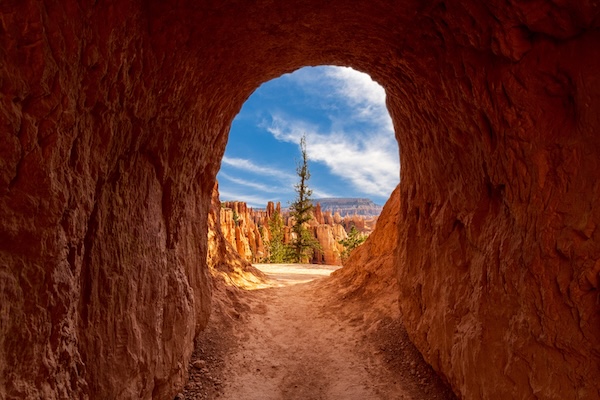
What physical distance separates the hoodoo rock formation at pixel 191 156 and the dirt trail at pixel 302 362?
3.10 feet

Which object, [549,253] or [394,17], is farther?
[394,17]

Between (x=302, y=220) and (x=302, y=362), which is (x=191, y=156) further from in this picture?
(x=302, y=220)

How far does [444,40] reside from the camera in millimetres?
4527

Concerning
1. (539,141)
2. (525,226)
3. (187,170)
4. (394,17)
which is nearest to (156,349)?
(187,170)

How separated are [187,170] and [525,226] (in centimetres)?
590

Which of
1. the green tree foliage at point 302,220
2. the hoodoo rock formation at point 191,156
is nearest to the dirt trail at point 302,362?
the hoodoo rock formation at point 191,156

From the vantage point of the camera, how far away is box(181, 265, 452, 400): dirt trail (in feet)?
20.7

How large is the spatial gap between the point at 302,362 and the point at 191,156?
5.38 metres

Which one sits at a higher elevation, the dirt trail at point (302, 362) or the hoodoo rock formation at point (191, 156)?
the hoodoo rock formation at point (191, 156)

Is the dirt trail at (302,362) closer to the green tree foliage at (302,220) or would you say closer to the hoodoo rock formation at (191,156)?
the hoodoo rock formation at (191,156)

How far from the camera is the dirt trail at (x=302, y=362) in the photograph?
6316mm

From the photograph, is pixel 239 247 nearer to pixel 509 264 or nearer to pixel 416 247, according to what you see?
pixel 416 247

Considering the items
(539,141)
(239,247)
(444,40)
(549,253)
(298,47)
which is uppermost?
(298,47)

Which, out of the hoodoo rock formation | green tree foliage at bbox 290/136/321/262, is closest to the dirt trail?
the hoodoo rock formation
